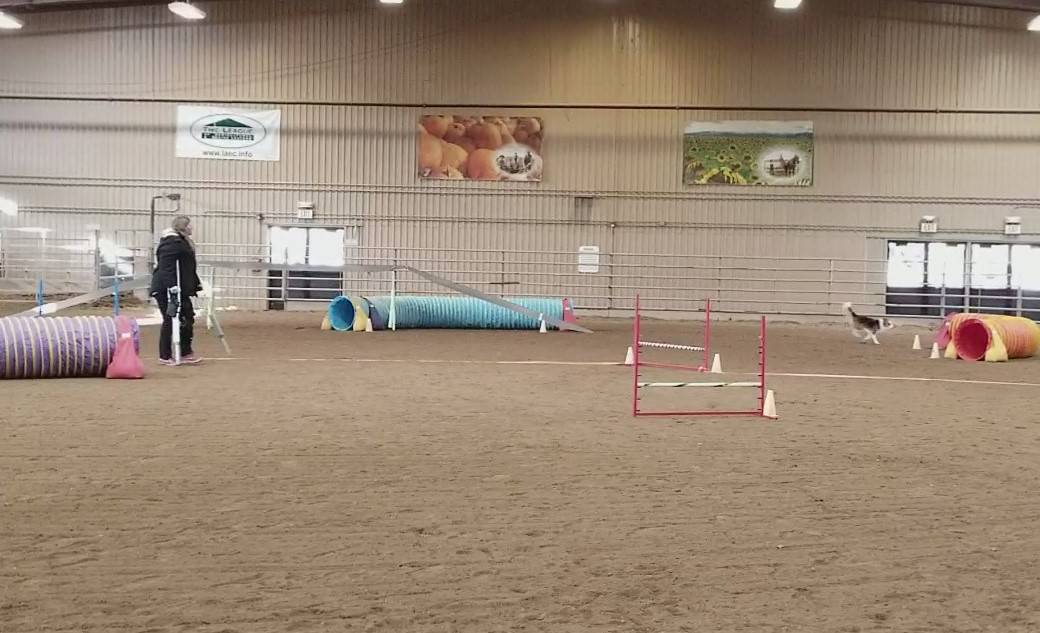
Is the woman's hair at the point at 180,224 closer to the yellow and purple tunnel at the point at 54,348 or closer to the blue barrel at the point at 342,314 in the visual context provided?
the yellow and purple tunnel at the point at 54,348

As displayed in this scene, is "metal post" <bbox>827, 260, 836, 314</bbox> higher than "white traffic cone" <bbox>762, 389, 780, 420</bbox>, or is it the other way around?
"metal post" <bbox>827, 260, 836, 314</bbox>

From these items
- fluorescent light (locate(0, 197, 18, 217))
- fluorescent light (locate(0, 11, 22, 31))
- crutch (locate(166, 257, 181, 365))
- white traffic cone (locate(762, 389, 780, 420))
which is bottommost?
white traffic cone (locate(762, 389, 780, 420))

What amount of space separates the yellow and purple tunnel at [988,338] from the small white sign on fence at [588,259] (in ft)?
34.8

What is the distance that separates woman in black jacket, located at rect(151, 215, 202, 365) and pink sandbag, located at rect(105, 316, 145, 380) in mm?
950

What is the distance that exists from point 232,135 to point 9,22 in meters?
6.37

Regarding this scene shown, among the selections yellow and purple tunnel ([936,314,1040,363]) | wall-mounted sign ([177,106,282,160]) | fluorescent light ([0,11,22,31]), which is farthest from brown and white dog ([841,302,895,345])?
fluorescent light ([0,11,22,31])

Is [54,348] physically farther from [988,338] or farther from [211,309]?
[988,338]

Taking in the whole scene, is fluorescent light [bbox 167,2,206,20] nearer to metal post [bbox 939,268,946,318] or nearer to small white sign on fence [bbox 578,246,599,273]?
small white sign on fence [bbox 578,246,599,273]

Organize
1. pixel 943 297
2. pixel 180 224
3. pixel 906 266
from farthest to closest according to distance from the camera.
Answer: pixel 906 266, pixel 943 297, pixel 180 224

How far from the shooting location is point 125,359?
950 cm

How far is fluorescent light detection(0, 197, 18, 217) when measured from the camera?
24.6 metres

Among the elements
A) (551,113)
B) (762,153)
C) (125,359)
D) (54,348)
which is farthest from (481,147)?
(54,348)

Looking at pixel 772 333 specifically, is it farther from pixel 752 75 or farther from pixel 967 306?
pixel 752 75

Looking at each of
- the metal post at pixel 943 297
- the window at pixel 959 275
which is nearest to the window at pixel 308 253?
the window at pixel 959 275
